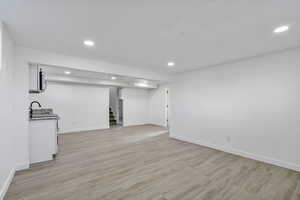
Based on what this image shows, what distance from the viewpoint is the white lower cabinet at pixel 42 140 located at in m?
2.82

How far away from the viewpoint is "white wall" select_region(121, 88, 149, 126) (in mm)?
7738

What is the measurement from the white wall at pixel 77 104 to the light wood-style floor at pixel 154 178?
3.06 metres

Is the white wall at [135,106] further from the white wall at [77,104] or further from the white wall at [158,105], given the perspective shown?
the white wall at [77,104]

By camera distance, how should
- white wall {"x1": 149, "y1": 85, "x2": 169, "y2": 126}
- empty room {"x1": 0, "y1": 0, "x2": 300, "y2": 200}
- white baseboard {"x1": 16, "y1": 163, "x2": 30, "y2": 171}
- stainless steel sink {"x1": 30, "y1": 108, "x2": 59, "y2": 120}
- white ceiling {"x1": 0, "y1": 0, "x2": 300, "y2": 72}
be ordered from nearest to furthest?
white ceiling {"x1": 0, "y1": 0, "x2": 300, "y2": 72}, empty room {"x1": 0, "y1": 0, "x2": 300, "y2": 200}, white baseboard {"x1": 16, "y1": 163, "x2": 30, "y2": 171}, stainless steel sink {"x1": 30, "y1": 108, "x2": 59, "y2": 120}, white wall {"x1": 149, "y1": 85, "x2": 169, "y2": 126}

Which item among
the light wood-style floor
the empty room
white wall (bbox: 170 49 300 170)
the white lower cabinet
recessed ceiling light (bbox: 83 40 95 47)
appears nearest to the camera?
the empty room

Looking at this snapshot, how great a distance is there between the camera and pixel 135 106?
8.12 meters

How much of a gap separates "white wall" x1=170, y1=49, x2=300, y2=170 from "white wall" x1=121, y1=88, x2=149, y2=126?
411cm

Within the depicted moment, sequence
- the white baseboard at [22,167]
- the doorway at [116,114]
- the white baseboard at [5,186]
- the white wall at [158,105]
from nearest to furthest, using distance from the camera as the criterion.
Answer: the white baseboard at [5,186]
the white baseboard at [22,167]
the white wall at [158,105]
the doorway at [116,114]

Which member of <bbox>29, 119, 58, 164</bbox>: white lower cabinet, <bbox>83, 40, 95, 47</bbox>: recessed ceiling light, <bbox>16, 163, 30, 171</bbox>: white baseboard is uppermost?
<bbox>83, 40, 95, 47</bbox>: recessed ceiling light

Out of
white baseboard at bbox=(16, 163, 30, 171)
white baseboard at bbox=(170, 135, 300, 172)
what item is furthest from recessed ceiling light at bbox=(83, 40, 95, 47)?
white baseboard at bbox=(170, 135, 300, 172)

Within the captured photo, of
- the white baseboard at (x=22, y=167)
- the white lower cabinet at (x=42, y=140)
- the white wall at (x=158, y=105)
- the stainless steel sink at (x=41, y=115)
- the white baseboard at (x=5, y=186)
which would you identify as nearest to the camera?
the white baseboard at (x=5, y=186)

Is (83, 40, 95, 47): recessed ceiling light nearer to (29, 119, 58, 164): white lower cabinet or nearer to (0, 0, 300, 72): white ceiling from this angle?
(0, 0, 300, 72): white ceiling

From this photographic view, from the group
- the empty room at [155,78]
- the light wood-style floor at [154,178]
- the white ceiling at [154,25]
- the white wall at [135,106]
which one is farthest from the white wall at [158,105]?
the white ceiling at [154,25]

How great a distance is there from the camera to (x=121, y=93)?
7.73 m
